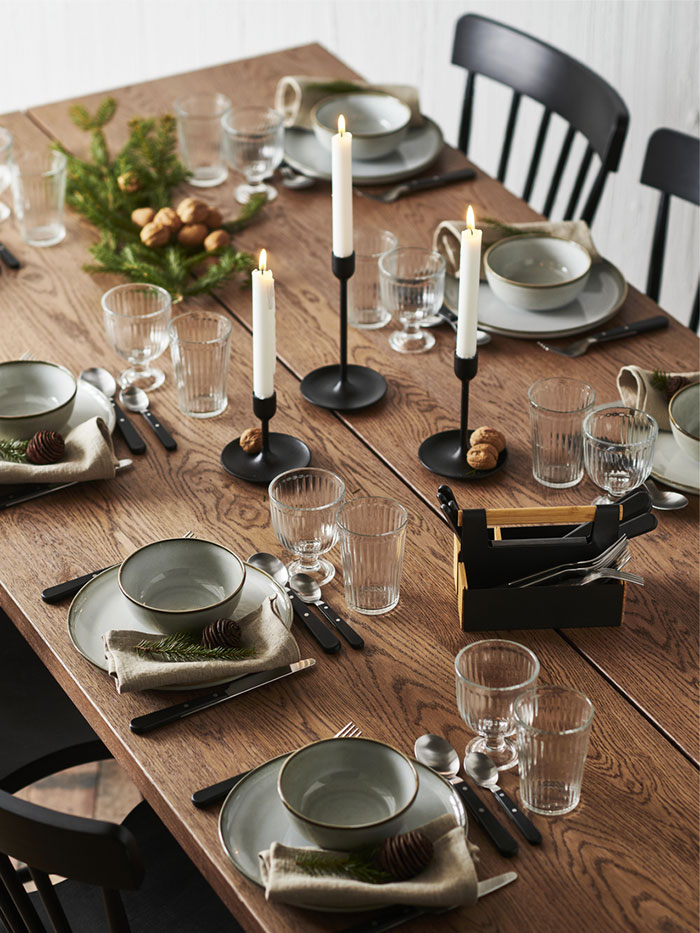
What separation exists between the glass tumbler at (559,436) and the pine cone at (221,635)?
515 millimetres

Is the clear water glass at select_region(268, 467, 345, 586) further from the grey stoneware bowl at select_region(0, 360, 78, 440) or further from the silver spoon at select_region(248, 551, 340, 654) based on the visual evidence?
the grey stoneware bowl at select_region(0, 360, 78, 440)

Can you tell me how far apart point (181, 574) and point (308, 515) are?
6.7 inches

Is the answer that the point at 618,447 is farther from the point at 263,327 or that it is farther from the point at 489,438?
the point at 263,327

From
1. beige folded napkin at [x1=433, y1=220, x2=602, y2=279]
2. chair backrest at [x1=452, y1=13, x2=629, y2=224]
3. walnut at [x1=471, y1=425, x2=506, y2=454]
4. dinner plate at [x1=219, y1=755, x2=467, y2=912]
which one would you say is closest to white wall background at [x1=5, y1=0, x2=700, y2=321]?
chair backrest at [x1=452, y1=13, x2=629, y2=224]

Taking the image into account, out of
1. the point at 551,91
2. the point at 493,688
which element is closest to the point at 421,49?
the point at 551,91

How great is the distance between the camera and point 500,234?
Result: 2.10 m

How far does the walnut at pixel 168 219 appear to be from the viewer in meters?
2.11

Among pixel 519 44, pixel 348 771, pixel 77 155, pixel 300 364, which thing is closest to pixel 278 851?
pixel 348 771

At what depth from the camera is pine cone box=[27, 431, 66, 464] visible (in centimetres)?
163

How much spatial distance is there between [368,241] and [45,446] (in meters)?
0.72

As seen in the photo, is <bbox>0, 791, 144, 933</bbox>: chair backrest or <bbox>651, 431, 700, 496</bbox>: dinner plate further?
<bbox>651, 431, 700, 496</bbox>: dinner plate

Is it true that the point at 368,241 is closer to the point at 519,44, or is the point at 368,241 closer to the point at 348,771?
the point at 519,44

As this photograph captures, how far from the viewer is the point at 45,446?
1.63m

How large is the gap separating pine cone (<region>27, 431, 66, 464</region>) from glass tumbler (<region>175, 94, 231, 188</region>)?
89cm
